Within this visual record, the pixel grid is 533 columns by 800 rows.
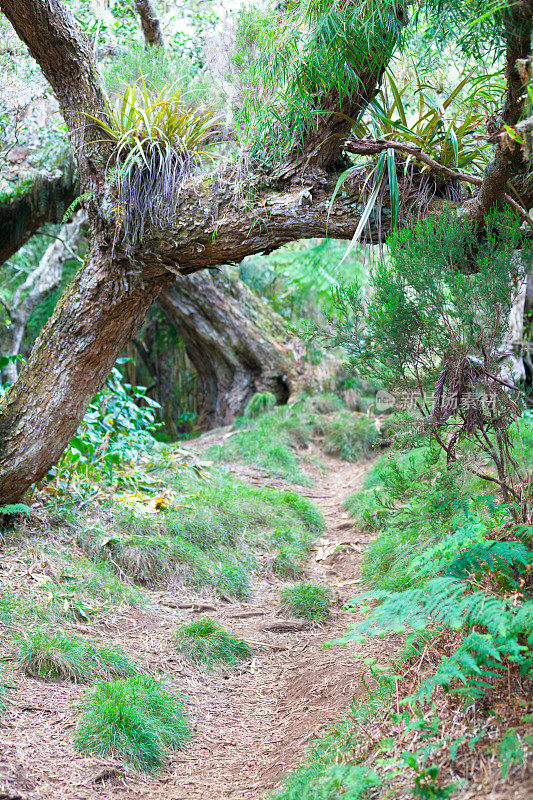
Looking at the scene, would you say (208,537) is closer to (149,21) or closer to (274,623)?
(274,623)

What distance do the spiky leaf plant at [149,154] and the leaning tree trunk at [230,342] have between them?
386 centimetres

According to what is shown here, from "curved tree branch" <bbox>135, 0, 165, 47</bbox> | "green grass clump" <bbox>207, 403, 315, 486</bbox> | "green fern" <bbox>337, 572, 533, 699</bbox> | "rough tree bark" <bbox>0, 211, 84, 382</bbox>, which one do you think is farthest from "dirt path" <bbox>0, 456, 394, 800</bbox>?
"rough tree bark" <bbox>0, 211, 84, 382</bbox>

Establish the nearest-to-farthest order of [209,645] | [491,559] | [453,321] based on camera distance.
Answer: [491,559], [453,321], [209,645]

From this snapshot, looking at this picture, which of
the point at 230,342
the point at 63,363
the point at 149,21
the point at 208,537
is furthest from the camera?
the point at 230,342

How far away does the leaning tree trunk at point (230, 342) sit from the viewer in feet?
27.5

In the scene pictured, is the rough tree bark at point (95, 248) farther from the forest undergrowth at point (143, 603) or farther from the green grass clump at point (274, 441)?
the green grass clump at point (274, 441)

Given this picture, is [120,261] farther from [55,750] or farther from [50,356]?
[55,750]

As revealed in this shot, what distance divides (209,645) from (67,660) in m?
0.82

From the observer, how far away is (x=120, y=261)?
4.05 meters

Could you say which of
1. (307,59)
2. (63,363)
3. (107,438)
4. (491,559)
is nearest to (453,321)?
(491,559)

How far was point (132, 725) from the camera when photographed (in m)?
2.55

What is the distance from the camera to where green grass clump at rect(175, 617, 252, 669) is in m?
3.39

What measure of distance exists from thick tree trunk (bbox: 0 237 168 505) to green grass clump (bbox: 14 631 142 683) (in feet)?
4.51

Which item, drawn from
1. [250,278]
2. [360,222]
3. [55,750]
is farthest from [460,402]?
[250,278]
